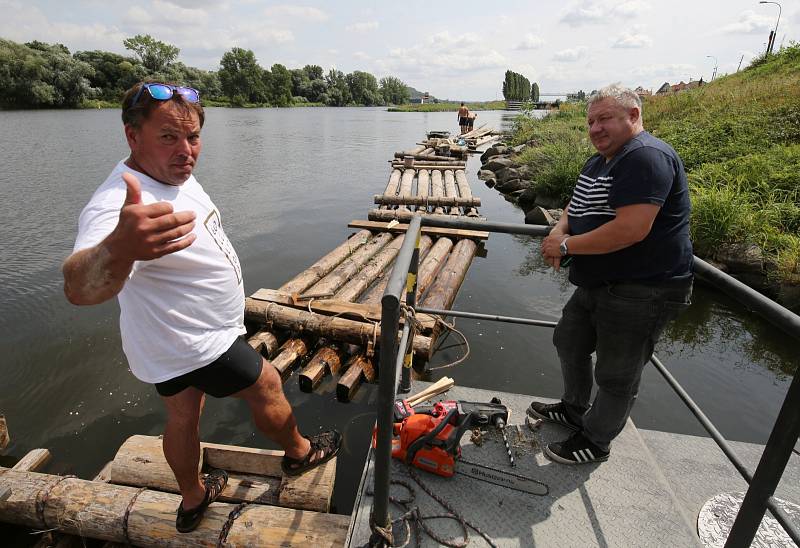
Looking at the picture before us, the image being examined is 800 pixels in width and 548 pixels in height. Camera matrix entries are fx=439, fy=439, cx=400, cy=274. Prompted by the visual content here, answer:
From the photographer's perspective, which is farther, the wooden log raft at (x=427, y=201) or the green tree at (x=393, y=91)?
the green tree at (x=393, y=91)

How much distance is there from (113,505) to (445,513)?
207 cm

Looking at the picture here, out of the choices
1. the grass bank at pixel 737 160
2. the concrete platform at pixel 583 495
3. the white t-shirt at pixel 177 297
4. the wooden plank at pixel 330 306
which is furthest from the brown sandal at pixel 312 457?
the grass bank at pixel 737 160

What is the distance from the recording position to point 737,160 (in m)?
10.8

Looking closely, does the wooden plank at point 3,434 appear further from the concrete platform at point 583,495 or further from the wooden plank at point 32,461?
the concrete platform at point 583,495

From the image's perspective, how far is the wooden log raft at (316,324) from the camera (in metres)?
5.09

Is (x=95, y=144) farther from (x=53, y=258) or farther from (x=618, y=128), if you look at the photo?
(x=618, y=128)

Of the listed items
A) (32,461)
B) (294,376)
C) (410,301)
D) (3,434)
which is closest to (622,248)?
(410,301)

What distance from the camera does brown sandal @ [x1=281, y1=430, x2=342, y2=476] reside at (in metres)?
2.84

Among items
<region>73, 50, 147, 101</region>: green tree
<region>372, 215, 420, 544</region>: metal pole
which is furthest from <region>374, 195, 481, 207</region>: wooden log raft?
<region>73, 50, 147, 101</region>: green tree

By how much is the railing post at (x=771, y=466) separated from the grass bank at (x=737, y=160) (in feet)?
25.3

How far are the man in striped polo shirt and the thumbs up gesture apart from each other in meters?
1.82

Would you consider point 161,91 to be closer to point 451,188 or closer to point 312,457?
point 312,457

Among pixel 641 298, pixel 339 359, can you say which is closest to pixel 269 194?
pixel 339 359

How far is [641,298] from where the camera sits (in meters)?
2.16
